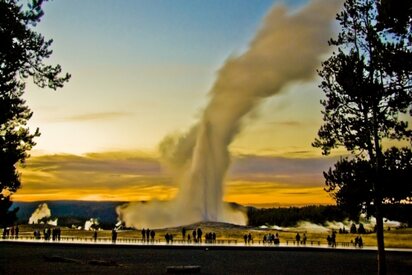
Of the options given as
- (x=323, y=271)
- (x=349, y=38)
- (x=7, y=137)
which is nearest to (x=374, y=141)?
(x=349, y=38)

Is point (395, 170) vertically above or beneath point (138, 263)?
above

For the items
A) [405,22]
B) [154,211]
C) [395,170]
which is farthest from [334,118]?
[154,211]

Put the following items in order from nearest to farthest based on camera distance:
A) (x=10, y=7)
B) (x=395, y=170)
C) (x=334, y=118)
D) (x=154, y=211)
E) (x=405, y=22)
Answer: (x=10, y=7)
(x=405, y=22)
(x=395, y=170)
(x=334, y=118)
(x=154, y=211)

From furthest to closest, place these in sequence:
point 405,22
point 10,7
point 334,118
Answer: point 334,118, point 405,22, point 10,7

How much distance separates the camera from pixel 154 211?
14350cm

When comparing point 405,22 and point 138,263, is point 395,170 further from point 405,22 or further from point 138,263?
point 138,263

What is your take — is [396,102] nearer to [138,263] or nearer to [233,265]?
[233,265]

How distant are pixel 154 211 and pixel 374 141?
119 metres

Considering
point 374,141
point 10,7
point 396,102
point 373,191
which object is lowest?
point 373,191

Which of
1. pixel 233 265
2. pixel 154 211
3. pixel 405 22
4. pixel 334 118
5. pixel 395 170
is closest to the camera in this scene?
pixel 405 22

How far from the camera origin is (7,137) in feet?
104

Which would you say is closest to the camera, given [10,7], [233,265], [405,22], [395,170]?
[10,7]

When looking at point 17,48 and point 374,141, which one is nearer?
point 17,48

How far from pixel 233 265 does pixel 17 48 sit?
66.2 ft
